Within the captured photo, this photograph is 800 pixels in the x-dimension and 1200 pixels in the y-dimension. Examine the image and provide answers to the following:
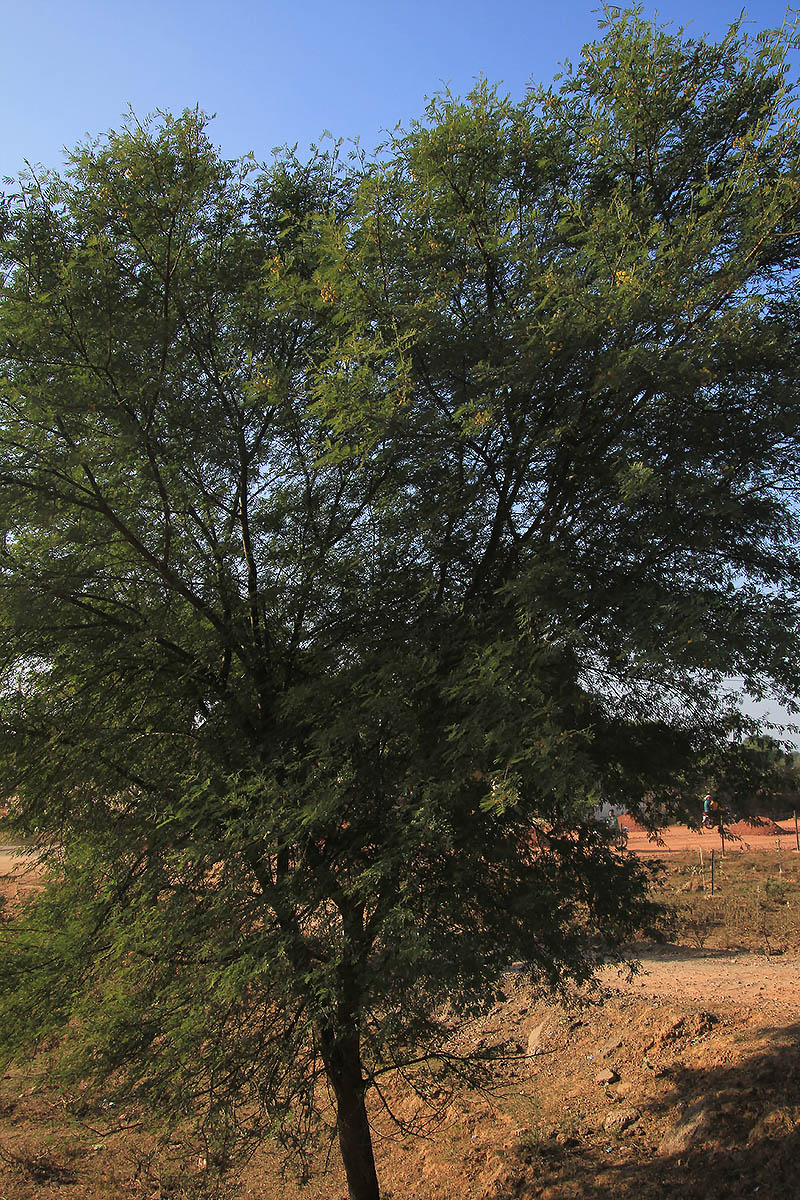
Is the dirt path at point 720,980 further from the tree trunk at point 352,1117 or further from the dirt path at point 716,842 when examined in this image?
the dirt path at point 716,842

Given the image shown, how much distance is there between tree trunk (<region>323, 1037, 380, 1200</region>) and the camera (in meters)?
6.23

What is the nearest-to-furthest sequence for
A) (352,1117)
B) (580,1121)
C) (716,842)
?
Answer: (352,1117)
(580,1121)
(716,842)

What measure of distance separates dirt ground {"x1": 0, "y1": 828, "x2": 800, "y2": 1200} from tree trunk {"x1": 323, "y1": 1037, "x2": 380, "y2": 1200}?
66cm

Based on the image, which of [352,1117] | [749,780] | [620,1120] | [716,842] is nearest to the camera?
[749,780]

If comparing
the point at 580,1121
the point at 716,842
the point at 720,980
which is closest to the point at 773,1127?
the point at 580,1121

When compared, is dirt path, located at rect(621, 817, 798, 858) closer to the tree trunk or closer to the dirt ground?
the dirt ground

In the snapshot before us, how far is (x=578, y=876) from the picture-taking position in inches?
229

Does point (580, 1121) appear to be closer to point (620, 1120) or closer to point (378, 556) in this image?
point (620, 1120)

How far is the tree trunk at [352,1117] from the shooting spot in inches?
245

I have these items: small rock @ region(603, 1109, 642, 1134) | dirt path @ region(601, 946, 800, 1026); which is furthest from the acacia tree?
dirt path @ region(601, 946, 800, 1026)

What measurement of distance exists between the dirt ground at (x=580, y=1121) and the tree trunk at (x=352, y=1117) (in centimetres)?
66

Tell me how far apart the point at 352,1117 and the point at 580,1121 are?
341 cm

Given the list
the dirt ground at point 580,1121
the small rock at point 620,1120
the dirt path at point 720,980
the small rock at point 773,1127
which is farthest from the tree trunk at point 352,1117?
the dirt path at point 720,980

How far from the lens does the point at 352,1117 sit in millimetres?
6688
